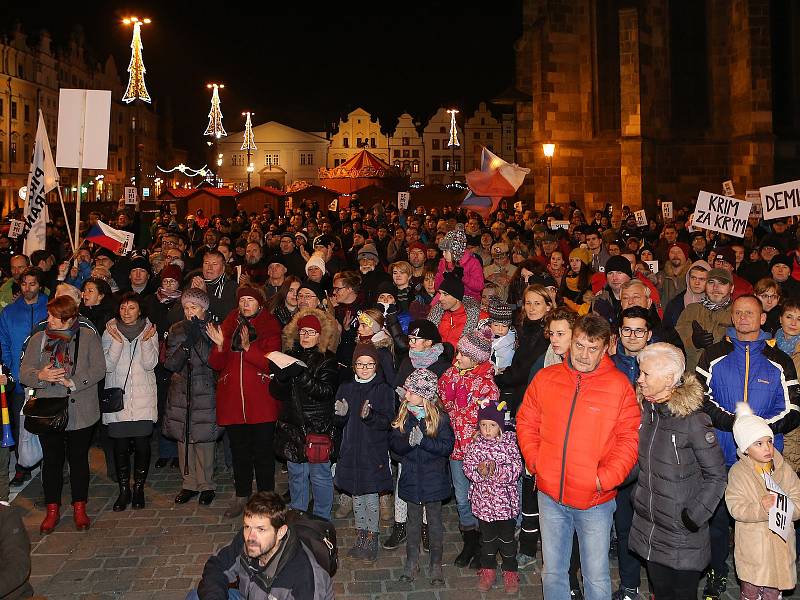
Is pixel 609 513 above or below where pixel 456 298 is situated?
below

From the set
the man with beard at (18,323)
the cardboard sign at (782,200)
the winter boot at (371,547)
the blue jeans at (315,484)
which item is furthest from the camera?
the cardboard sign at (782,200)

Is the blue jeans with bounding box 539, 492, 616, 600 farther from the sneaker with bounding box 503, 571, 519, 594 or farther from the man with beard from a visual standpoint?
the man with beard

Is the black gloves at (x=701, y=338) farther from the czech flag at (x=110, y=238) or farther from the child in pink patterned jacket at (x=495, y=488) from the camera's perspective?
the czech flag at (x=110, y=238)

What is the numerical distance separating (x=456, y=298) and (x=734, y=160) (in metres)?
23.2

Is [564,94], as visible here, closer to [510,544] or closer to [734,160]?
[734,160]

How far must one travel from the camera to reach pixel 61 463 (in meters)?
7.44

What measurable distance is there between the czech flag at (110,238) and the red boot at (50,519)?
6.19 metres

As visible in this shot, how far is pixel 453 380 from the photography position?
618 cm

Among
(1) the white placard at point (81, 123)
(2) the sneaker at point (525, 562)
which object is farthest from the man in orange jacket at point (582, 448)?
(1) the white placard at point (81, 123)

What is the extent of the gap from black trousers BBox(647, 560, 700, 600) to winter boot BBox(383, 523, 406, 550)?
97.5 inches

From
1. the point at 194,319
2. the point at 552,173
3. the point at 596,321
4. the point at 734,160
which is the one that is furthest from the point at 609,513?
the point at 552,173

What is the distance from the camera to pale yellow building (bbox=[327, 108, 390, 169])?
108 meters

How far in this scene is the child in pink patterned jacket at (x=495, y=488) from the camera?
5.99 m

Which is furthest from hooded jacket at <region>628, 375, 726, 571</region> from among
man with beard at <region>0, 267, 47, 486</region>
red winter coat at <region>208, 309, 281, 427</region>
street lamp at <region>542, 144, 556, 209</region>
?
street lamp at <region>542, 144, 556, 209</region>
